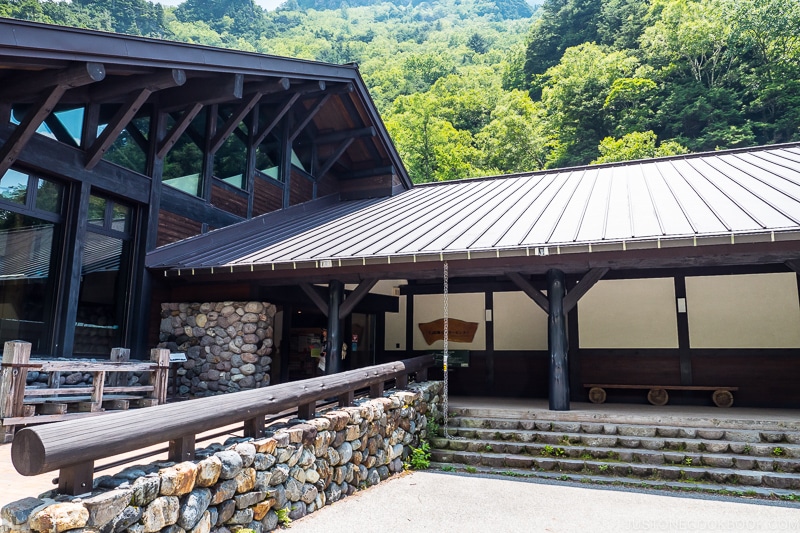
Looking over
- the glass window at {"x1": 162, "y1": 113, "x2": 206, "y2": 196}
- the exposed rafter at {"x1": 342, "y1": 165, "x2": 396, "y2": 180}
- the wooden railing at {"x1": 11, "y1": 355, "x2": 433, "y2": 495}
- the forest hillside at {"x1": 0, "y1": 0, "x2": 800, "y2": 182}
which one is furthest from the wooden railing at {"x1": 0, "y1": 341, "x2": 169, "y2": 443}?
the forest hillside at {"x1": 0, "y1": 0, "x2": 800, "y2": 182}

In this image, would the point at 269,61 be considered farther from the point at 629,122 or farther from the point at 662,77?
the point at 662,77

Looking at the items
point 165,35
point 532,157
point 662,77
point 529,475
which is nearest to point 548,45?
point 662,77

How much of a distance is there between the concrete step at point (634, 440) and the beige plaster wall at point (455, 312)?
115 inches

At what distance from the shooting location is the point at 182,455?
137 inches

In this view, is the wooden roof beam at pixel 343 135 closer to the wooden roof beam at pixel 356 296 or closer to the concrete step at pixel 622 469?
the wooden roof beam at pixel 356 296

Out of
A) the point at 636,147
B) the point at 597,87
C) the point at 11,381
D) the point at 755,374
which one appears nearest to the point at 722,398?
the point at 755,374

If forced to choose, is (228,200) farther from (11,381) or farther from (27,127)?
(11,381)

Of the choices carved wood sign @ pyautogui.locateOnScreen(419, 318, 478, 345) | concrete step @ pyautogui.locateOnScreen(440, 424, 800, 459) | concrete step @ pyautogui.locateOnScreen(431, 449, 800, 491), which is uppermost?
carved wood sign @ pyautogui.locateOnScreen(419, 318, 478, 345)

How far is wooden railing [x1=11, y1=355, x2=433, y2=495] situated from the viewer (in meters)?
2.56

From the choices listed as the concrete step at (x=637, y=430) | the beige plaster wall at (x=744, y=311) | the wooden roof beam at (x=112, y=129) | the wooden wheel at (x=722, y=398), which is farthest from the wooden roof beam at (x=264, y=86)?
the wooden wheel at (x=722, y=398)

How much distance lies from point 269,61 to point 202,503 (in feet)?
23.5

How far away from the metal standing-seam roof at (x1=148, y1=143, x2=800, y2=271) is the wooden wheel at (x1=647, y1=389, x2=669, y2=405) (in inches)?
116

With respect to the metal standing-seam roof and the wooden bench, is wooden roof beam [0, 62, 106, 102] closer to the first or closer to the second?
the metal standing-seam roof

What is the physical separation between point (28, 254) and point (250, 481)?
475 cm
